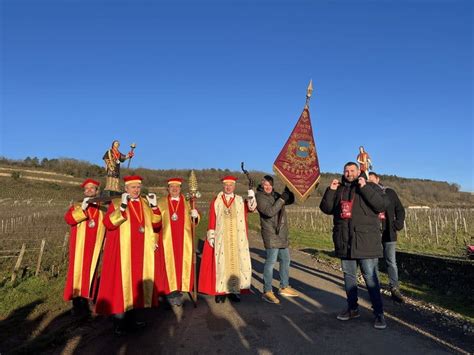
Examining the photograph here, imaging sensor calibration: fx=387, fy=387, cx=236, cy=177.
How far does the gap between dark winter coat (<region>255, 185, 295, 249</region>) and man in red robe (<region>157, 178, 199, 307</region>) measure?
47.5 inches

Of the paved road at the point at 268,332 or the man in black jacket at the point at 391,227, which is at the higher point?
the man in black jacket at the point at 391,227

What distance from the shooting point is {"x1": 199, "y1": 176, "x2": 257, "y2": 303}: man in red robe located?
6.64 metres

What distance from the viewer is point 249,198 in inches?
275

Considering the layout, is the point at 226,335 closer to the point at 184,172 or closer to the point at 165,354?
the point at 165,354

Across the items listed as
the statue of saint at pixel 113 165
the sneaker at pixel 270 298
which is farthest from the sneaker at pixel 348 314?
the statue of saint at pixel 113 165

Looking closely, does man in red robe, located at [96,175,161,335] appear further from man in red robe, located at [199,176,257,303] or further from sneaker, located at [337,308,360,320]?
sneaker, located at [337,308,360,320]

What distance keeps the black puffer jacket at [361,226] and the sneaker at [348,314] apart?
0.83 m

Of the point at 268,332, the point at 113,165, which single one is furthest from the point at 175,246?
the point at 268,332

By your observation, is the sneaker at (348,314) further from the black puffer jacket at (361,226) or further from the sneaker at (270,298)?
the sneaker at (270,298)

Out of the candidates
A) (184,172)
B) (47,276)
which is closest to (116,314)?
(47,276)

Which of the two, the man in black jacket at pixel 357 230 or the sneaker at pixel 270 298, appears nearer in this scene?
the man in black jacket at pixel 357 230

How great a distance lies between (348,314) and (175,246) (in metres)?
2.99

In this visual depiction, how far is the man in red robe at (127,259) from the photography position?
5.13 m

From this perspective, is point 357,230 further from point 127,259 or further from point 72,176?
point 72,176
